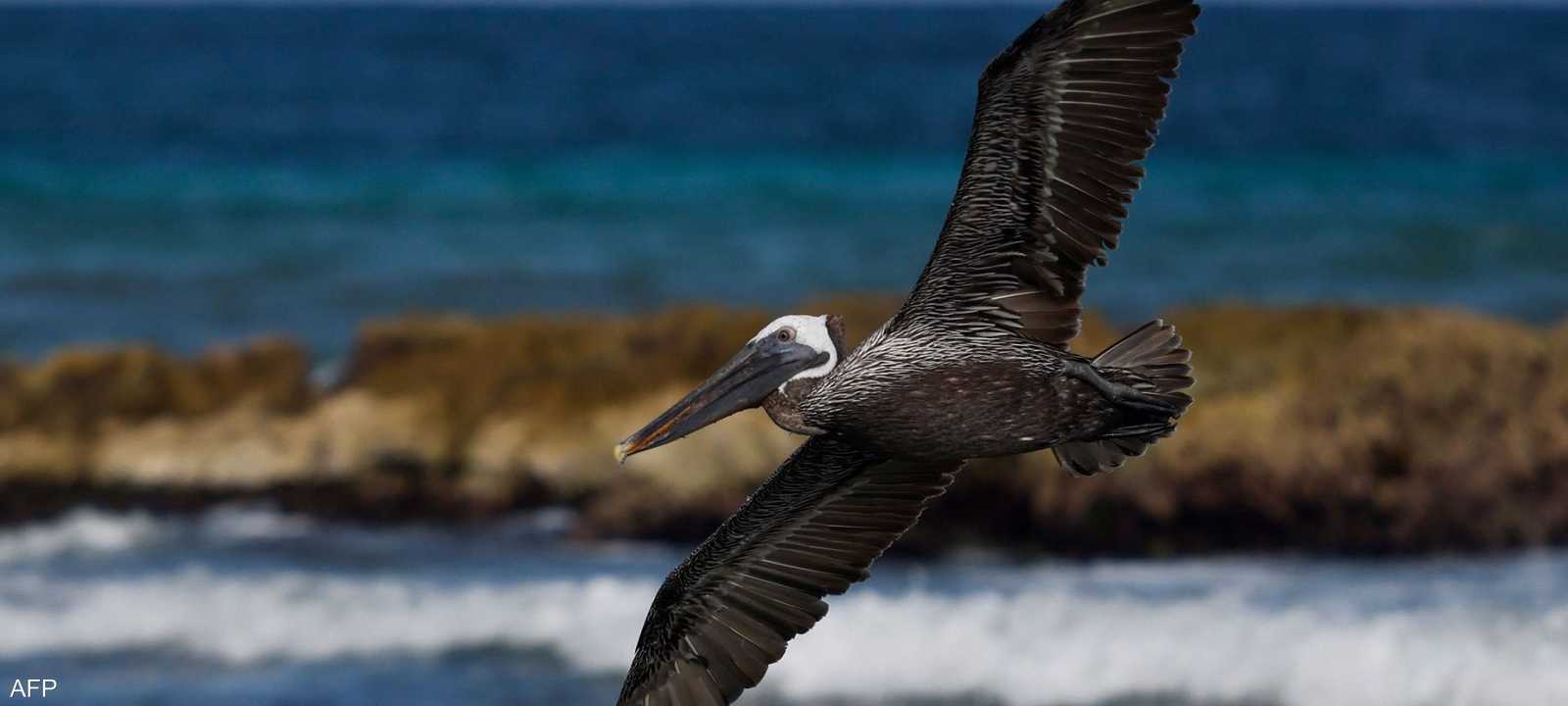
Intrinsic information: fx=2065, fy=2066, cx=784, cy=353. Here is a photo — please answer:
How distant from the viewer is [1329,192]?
105ft

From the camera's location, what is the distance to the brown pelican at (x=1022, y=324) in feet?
20.0

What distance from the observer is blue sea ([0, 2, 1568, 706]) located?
10523 millimetres

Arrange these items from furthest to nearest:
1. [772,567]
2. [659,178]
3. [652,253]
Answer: [659,178], [652,253], [772,567]

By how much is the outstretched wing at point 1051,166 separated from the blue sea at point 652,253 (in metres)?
4.17

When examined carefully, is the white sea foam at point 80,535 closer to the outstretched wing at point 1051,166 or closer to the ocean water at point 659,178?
the ocean water at point 659,178

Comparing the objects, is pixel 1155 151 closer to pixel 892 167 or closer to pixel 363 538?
pixel 892 167

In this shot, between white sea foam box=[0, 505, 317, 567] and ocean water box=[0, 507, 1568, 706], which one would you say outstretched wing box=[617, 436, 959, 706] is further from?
white sea foam box=[0, 505, 317, 567]

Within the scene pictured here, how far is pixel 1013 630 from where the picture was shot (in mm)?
10781

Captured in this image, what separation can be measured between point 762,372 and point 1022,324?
82 cm

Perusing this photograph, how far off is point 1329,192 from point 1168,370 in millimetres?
26760

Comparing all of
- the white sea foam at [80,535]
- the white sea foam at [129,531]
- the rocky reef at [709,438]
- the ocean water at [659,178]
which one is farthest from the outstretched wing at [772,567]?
the ocean water at [659,178]

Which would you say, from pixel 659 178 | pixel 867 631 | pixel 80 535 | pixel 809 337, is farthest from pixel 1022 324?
pixel 659 178

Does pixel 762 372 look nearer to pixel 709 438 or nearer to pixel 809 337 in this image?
pixel 809 337

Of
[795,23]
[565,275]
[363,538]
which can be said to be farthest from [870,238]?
[795,23]
